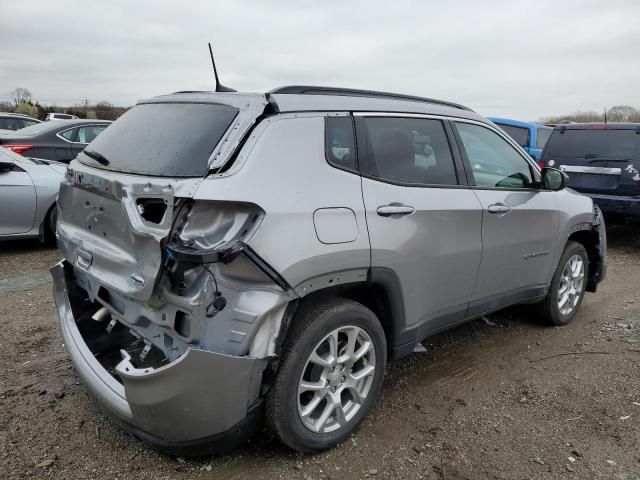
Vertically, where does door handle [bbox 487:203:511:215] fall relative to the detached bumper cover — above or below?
above

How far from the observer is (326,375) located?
2621 millimetres

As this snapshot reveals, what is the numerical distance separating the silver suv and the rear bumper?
471 cm

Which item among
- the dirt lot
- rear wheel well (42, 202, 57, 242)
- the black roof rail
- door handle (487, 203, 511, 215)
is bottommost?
the dirt lot

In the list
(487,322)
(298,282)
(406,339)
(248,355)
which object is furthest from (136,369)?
(487,322)

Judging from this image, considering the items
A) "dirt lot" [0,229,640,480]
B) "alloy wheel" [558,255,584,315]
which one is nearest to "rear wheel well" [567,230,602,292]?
"alloy wheel" [558,255,584,315]

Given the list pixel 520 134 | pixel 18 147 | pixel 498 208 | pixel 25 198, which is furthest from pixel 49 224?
pixel 520 134

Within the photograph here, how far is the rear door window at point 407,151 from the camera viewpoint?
2836 mm

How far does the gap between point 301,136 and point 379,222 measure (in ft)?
1.91

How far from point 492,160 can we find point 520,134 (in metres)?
7.47

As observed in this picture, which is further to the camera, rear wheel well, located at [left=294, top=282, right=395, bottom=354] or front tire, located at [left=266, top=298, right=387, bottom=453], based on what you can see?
rear wheel well, located at [left=294, top=282, right=395, bottom=354]

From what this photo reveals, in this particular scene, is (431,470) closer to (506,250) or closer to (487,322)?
(506,250)

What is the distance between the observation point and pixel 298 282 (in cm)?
236

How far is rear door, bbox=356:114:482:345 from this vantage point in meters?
2.75

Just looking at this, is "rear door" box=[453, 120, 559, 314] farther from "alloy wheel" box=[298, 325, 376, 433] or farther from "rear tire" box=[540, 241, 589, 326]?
"alloy wheel" box=[298, 325, 376, 433]
